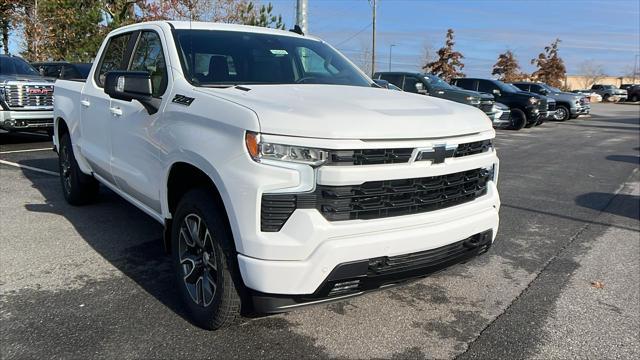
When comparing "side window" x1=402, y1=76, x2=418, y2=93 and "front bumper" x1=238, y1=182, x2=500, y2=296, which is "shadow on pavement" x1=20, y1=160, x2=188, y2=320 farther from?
"side window" x1=402, y1=76, x2=418, y2=93

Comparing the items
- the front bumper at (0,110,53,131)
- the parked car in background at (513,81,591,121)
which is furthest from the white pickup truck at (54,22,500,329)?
the parked car in background at (513,81,591,121)

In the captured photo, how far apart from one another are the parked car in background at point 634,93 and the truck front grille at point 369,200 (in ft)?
207

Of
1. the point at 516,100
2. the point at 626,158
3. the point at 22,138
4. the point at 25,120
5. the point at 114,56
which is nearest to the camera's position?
the point at 114,56

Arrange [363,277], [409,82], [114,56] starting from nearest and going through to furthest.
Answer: [363,277]
[114,56]
[409,82]

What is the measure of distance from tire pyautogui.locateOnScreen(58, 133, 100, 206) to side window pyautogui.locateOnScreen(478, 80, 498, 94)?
59.0ft

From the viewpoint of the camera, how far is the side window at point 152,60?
376 cm

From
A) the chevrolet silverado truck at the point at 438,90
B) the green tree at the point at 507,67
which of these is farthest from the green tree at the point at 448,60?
the chevrolet silverado truck at the point at 438,90

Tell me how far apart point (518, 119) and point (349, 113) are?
19.9m

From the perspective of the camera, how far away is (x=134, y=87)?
11.7 feet

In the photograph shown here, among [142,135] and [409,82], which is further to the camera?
[409,82]

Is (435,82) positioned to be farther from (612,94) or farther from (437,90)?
(612,94)

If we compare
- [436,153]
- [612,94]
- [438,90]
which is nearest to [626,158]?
[438,90]

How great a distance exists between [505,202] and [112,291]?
5390 millimetres

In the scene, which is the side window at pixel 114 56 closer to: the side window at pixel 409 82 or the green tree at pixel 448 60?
the side window at pixel 409 82
